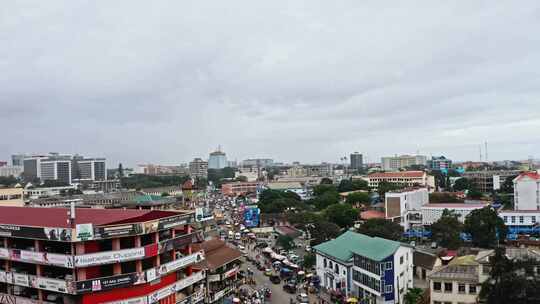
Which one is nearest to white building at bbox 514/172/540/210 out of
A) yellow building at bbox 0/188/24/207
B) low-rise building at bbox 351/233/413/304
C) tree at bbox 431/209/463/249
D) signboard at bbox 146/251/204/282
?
tree at bbox 431/209/463/249

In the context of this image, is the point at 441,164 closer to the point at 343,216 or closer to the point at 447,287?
the point at 343,216

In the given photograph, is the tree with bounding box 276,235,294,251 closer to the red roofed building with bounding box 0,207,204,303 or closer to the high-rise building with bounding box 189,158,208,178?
the red roofed building with bounding box 0,207,204,303

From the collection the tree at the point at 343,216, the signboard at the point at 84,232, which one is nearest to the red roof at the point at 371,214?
the tree at the point at 343,216

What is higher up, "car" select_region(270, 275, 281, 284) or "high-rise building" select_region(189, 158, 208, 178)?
"high-rise building" select_region(189, 158, 208, 178)

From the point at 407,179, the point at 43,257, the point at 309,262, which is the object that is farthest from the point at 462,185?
the point at 43,257

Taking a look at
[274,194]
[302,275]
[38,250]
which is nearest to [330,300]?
[302,275]

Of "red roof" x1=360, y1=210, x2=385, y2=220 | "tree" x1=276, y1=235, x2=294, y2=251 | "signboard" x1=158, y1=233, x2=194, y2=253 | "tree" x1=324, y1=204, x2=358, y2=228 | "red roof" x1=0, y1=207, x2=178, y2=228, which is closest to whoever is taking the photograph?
"red roof" x1=0, y1=207, x2=178, y2=228

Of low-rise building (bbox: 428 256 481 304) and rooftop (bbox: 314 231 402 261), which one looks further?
rooftop (bbox: 314 231 402 261)
